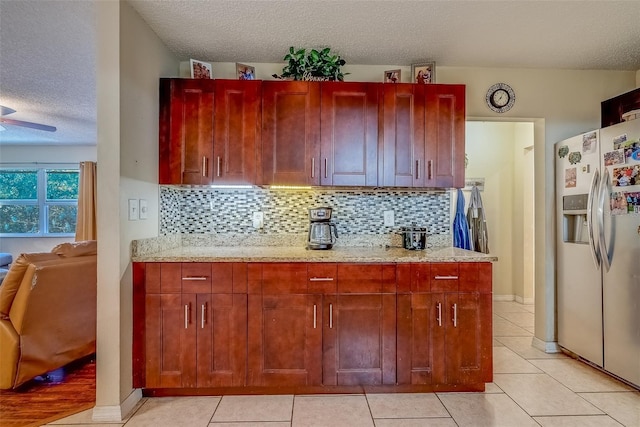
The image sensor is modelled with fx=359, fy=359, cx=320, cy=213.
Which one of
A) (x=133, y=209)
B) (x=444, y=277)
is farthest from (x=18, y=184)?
(x=444, y=277)

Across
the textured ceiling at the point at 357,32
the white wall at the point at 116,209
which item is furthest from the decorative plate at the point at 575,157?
the white wall at the point at 116,209

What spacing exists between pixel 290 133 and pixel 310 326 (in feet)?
4.40

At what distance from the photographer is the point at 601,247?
251cm

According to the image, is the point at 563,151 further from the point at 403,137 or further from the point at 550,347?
the point at 550,347

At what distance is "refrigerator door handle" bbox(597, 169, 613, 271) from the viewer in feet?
8.12

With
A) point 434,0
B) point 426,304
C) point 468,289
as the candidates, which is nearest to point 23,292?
point 426,304

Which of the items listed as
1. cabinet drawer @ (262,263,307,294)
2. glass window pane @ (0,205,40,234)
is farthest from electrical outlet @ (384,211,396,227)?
glass window pane @ (0,205,40,234)

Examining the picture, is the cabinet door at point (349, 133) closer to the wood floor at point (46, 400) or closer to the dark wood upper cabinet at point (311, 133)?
the dark wood upper cabinet at point (311, 133)

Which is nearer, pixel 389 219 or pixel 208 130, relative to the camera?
pixel 208 130

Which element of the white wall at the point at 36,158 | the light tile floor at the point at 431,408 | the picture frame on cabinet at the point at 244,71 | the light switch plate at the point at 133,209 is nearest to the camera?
the light tile floor at the point at 431,408

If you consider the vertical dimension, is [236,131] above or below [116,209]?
above

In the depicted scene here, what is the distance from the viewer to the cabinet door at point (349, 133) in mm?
2598

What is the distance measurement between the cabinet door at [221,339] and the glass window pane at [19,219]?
624cm

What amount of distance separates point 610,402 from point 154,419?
276 cm
